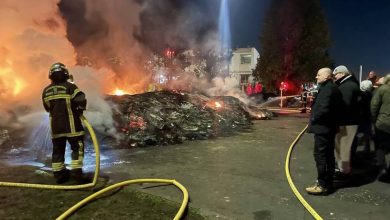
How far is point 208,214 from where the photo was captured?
4.48 m

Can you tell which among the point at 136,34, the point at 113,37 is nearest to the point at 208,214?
the point at 113,37

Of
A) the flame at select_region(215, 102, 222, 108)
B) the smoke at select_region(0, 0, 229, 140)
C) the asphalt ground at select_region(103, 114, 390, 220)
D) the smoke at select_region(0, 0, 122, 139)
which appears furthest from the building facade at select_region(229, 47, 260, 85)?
the asphalt ground at select_region(103, 114, 390, 220)

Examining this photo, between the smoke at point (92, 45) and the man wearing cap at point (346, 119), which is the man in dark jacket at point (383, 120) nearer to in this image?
the man wearing cap at point (346, 119)

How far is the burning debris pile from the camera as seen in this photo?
31.7 ft

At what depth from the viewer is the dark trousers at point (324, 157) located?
16.9 feet

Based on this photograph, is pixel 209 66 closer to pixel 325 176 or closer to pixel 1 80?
pixel 1 80

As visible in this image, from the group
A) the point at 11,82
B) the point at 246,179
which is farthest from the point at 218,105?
the point at 246,179

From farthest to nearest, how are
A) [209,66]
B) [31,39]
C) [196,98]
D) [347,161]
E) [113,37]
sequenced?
[209,66] → [113,37] → [196,98] → [31,39] → [347,161]

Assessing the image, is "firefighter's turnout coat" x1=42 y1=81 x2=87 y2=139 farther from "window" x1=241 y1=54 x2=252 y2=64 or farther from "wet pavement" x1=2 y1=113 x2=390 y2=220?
"window" x1=241 y1=54 x2=252 y2=64

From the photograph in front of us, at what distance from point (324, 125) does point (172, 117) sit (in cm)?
629

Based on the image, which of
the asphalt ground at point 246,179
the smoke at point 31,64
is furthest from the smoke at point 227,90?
the asphalt ground at point 246,179

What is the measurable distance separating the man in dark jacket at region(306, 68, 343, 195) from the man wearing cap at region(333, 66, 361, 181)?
2.26ft

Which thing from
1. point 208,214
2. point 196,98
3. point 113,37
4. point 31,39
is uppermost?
point 113,37

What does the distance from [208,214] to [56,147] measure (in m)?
2.65
